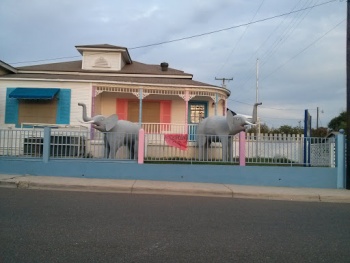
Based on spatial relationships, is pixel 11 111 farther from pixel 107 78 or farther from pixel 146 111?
pixel 146 111

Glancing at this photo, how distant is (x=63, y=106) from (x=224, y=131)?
27.4 ft

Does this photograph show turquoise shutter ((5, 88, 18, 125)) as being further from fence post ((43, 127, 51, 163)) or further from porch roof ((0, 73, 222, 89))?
fence post ((43, 127, 51, 163))

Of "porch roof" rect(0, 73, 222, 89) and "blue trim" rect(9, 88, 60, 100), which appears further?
"porch roof" rect(0, 73, 222, 89)

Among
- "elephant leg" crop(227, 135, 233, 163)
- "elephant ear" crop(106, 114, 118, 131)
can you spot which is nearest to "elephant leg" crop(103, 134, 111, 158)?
"elephant ear" crop(106, 114, 118, 131)

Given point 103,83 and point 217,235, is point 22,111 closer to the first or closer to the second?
point 103,83

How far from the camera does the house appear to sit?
1739cm

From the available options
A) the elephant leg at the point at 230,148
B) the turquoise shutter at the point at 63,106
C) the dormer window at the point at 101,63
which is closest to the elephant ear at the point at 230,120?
the elephant leg at the point at 230,148

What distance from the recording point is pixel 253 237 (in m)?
5.88

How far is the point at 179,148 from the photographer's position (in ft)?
42.9

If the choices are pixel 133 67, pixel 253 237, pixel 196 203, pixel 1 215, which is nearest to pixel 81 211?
pixel 1 215

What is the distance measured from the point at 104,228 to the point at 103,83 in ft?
41.0

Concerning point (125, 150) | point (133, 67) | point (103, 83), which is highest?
point (133, 67)

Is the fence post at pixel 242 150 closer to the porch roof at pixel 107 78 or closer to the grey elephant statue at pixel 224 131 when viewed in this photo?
the grey elephant statue at pixel 224 131

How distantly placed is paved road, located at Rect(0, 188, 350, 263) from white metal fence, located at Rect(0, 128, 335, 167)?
360 centimetres
